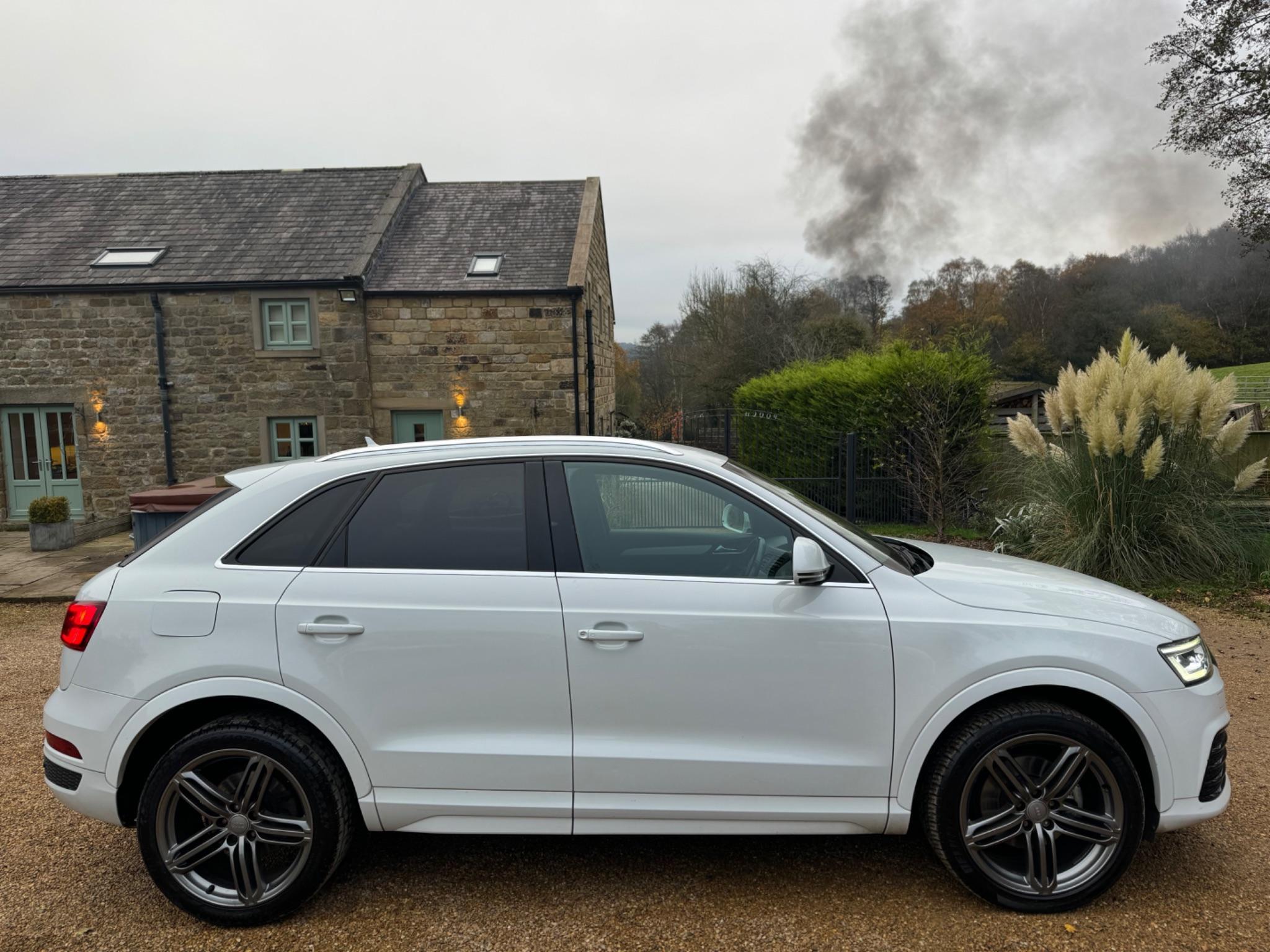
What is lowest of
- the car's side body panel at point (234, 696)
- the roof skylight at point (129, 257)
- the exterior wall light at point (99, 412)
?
the car's side body panel at point (234, 696)

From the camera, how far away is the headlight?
109 inches

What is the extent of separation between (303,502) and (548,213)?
14.6m

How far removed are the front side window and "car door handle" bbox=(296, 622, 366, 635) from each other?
0.83m

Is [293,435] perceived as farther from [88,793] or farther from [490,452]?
[490,452]

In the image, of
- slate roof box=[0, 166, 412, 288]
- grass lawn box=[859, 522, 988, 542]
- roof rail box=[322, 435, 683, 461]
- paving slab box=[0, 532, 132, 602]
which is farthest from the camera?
slate roof box=[0, 166, 412, 288]

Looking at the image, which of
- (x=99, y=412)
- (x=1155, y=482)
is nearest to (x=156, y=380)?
(x=99, y=412)

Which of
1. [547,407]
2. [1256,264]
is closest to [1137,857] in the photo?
[547,407]

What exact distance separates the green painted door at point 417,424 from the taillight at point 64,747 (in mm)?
12144

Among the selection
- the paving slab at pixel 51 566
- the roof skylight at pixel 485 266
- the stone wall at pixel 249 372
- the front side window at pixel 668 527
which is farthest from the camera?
the roof skylight at pixel 485 266

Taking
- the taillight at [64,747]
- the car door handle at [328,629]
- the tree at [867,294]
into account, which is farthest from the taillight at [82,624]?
the tree at [867,294]

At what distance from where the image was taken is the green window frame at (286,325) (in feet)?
47.6

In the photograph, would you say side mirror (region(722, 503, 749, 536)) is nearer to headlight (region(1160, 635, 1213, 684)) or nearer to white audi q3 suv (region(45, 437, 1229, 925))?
white audi q3 suv (region(45, 437, 1229, 925))

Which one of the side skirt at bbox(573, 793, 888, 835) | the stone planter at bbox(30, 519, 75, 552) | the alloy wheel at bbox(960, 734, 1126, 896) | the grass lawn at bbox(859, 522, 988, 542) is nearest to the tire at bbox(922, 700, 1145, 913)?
the alloy wheel at bbox(960, 734, 1126, 896)

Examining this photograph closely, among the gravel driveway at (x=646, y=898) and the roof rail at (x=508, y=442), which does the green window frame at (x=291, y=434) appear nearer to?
the gravel driveway at (x=646, y=898)
